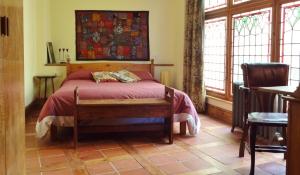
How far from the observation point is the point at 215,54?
5402 mm

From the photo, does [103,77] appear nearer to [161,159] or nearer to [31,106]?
[31,106]

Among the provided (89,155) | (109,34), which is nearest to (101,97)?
(89,155)

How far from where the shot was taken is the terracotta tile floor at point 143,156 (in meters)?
2.84

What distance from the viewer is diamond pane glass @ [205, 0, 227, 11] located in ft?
16.8

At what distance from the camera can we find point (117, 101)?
370 cm

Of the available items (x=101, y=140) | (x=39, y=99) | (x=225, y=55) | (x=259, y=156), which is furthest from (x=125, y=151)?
(x=39, y=99)

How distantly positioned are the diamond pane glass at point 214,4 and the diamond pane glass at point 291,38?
146cm

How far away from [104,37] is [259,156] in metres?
3.90

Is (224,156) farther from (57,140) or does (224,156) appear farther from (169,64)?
(169,64)

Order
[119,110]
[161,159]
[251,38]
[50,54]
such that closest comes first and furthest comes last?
[161,159], [119,110], [251,38], [50,54]

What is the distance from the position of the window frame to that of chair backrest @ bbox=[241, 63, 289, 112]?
0.70 meters

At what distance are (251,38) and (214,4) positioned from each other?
3.95 ft

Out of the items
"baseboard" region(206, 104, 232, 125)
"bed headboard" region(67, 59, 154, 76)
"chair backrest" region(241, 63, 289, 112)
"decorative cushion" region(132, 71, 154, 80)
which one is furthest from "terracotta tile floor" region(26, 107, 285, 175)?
"bed headboard" region(67, 59, 154, 76)

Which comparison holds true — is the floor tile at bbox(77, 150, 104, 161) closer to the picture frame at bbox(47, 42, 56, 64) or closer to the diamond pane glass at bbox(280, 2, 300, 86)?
the diamond pane glass at bbox(280, 2, 300, 86)
